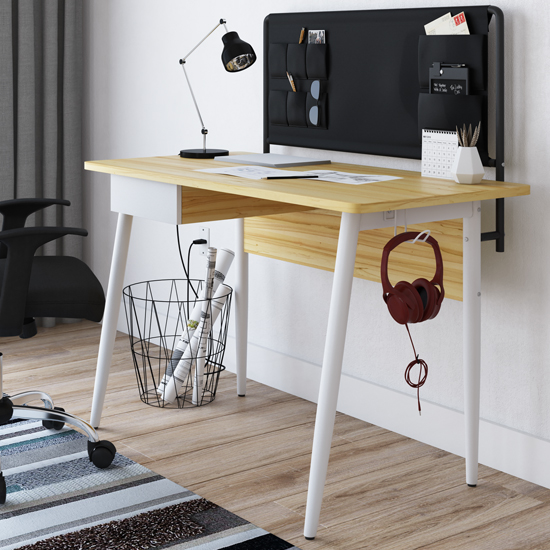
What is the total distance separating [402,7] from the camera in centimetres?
224

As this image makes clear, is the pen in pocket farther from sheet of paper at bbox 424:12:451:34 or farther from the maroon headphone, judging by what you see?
the maroon headphone

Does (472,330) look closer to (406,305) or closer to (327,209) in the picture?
(406,305)

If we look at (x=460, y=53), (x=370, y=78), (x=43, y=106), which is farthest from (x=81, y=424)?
(x=43, y=106)

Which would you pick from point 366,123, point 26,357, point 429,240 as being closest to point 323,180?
point 429,240

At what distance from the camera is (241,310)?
2.71m

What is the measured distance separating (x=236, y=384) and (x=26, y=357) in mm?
860

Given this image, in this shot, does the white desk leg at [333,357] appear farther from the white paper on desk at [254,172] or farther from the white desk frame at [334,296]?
the white paper on desk at [254,172]

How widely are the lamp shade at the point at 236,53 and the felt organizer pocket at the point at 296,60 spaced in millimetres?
133

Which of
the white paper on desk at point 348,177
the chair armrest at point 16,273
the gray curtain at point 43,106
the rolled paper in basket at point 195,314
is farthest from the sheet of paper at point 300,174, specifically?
the gray curtain at point 43,106

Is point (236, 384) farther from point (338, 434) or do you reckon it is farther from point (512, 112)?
point (512, 112)

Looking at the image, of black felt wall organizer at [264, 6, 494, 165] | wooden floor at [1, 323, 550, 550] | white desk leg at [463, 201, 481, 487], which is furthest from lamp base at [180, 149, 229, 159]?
white desk leg at [463, 201, 481, 487]

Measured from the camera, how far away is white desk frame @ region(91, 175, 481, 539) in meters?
1.70

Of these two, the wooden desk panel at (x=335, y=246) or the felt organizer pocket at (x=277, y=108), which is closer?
the wooden desk panel at (x=335, y=246)

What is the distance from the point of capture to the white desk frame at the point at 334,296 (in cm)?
170
